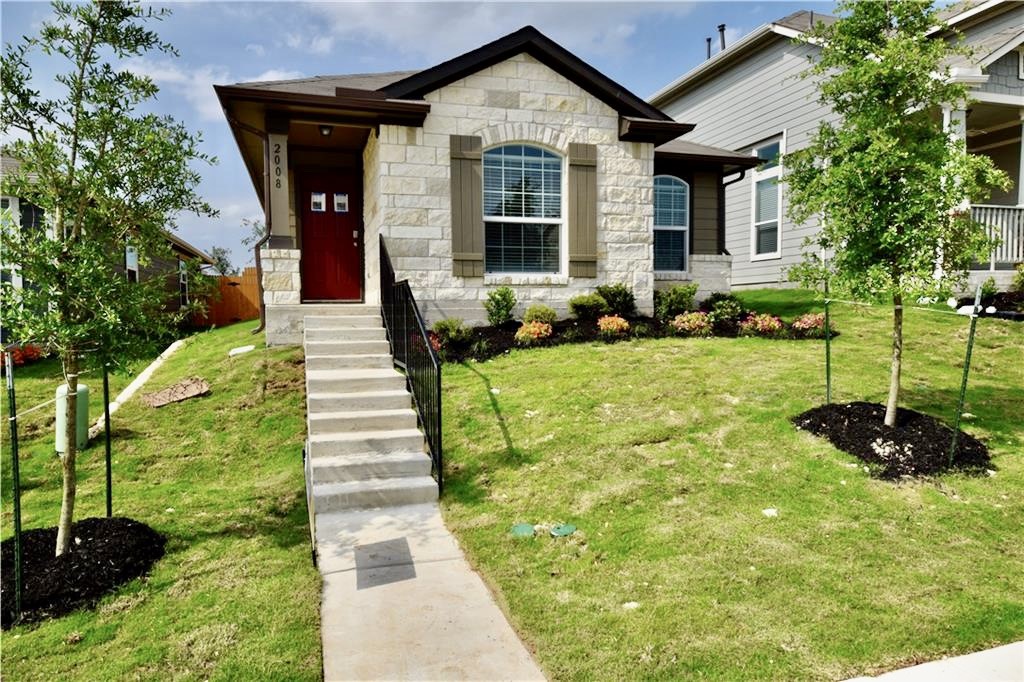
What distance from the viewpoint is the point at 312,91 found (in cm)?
848

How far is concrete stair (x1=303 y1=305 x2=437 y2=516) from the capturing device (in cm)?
502

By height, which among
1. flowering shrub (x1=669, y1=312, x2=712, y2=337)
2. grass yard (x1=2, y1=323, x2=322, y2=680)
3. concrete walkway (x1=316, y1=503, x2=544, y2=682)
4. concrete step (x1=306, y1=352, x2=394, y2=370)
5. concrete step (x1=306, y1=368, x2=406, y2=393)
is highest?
flowering shrub (x1=669, y1=312, x2=712, y2=337)

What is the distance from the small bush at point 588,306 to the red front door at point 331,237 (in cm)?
387

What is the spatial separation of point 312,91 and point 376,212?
1.87 metres

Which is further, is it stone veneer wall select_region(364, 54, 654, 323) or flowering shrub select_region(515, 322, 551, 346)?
stone veneer wall select_region(364, 54, 654, 323)

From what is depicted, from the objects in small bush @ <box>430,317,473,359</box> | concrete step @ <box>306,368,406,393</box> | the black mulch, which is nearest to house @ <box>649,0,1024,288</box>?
small bush @ <box>430,317,473,359</box>

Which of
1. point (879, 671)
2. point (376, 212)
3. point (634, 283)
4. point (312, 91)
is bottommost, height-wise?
point (879, 671)

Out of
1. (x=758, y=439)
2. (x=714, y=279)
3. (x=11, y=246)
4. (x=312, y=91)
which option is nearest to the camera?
(x=11, y=246)

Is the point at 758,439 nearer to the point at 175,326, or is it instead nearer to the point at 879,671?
the point at 879,671

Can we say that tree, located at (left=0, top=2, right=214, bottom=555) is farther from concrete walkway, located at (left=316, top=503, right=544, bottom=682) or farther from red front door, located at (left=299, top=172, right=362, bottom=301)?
red front door, located at (left=299, top=172, right=362, bottom=301)

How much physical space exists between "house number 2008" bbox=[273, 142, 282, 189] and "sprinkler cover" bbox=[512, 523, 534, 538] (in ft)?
21.4

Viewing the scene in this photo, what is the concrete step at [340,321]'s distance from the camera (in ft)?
25.6

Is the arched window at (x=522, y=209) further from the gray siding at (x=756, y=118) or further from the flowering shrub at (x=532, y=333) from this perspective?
the gray siding at (x=756, y=118)

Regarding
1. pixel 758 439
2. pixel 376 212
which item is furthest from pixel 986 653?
pixel 376 212
